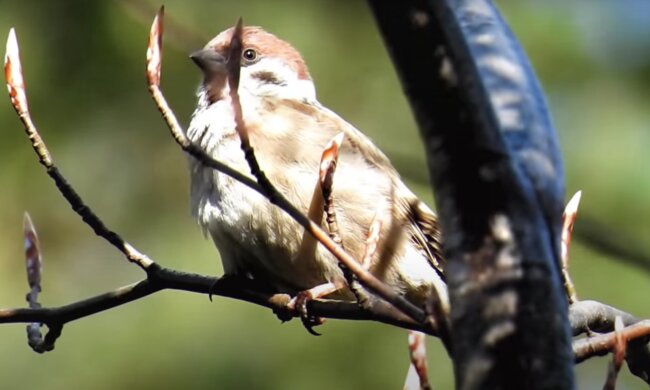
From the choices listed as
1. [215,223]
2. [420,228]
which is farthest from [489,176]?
[420,228]

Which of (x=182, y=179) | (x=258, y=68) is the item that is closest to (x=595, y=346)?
(x=258, y=68)

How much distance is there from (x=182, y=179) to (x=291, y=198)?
9.13ft

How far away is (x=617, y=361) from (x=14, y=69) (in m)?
1.21

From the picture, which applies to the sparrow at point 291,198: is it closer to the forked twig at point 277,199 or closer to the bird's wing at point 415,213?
the bird's wing at point 415,213

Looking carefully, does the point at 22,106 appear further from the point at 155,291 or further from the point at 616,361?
the point at 616,361

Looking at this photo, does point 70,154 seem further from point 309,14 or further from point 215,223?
point 215,223

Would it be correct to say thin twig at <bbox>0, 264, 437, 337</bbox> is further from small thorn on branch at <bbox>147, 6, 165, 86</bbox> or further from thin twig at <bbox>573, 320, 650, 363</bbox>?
small thorn on branch at <bbox>147, 6, 165, 86</bbox>

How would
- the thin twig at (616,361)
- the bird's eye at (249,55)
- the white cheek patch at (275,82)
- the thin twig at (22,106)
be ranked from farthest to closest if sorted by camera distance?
the bird's eye at (249,55) → the white cheek patch at (275,82) → the thin twig at (22,106) → the thin twig at (616,361)

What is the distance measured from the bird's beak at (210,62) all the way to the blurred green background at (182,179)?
143 cm

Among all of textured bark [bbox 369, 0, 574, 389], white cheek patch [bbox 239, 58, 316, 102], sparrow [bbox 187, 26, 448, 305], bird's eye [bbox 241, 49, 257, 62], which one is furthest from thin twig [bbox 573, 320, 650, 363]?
bird's eye [bbox 241, 49, 257, 62]

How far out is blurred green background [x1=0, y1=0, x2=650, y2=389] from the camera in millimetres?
5520

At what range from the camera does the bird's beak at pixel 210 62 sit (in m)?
4.14

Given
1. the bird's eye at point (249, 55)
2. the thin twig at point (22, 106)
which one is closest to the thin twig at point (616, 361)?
the thin twig at point (22, 106)

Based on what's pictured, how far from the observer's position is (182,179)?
6152 mm
